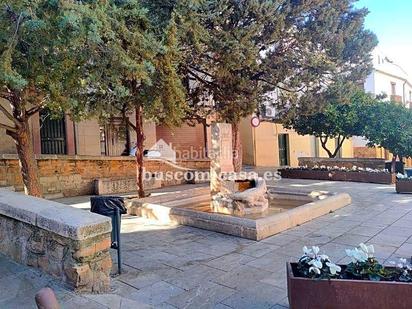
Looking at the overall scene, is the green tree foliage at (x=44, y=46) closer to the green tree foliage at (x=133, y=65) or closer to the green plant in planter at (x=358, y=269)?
the green tree foliage at (x=133, y=65)

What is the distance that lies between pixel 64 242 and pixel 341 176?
11752 mm

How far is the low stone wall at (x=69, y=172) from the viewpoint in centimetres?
917

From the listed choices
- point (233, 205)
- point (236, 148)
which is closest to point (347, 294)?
point (233, 205)

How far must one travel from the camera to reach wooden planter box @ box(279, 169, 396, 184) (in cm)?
1180

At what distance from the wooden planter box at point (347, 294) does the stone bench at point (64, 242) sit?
1.78 meters

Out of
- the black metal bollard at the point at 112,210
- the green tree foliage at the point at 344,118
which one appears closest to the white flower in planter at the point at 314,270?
the black metal bollard at the point at 112,210

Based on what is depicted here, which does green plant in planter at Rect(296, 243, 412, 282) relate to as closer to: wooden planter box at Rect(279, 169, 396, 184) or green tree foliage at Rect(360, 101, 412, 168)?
wooden planter box at Rect(279, 169, 396, 184)

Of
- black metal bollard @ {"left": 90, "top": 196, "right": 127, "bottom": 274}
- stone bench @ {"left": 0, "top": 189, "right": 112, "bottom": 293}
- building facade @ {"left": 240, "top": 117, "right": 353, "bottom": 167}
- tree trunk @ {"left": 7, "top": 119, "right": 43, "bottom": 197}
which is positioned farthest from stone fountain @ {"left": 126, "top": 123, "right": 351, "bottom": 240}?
building facade @ {"left": 240, "top": 117, "right": 353, "bottom": 167}

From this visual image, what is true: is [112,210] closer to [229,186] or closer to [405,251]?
[405,251]

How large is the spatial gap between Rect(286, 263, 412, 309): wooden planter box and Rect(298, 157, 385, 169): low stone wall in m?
12.7

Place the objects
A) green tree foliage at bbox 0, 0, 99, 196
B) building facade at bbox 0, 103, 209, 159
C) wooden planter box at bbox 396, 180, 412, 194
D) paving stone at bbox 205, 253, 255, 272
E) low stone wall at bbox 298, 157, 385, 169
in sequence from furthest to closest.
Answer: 1. low stone wall at bbox 298, 157, 385, 169
2. building facade at bbox 0, 103, 209, 159
3. wooden planter box at bbox 396, 180, 412, 194
4. paving stone at bbox 205, 253, 255, 272
5. green tree foliage at bbox 0, 0, 99, 196

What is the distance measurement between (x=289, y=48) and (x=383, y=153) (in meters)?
16.6

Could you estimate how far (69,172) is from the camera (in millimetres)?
10344

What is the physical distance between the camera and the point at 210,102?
11.1 meters
